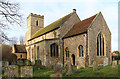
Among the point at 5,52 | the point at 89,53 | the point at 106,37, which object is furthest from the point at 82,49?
the point at 5,52

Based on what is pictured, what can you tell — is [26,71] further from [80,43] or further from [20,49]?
[20,49]

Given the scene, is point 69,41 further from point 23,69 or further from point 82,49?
point 23,69

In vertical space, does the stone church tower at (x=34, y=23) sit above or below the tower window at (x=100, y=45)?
above

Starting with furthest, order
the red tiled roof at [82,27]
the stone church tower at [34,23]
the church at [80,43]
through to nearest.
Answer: the stone church tower at [34,23]
the red tiled roof at [82,27]
the church at [80,43]

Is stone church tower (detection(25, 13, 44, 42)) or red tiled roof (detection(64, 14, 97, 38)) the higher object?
stone church tower (detection(25, 13, 44, 42))

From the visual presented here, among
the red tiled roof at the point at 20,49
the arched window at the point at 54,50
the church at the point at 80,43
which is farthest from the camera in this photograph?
the red tiled roof at the point at 20,49

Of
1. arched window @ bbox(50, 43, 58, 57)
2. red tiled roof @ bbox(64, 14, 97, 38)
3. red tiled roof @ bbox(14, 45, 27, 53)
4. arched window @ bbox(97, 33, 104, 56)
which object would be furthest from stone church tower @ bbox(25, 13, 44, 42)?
arched window @ bbox(97, 33, 104, 56)

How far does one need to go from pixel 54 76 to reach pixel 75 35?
1290 centimetres

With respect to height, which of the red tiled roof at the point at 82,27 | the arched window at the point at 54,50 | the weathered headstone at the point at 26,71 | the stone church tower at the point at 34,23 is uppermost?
the stone church tower at the point at 34,23

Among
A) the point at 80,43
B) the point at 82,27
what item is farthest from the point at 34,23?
the point at 80,43

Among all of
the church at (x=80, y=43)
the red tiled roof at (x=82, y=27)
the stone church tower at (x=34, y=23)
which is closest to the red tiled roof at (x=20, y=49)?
the stone church tower at (x=34, y=23)

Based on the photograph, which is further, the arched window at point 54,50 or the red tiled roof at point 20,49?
the red tiled roof at point 20,49

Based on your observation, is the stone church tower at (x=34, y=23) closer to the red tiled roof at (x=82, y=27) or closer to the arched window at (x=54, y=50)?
the arched window at (x=54, y=50)

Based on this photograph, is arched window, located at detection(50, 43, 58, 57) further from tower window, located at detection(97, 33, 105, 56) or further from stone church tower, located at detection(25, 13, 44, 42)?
stone church tower, located at detection(25, 13, 44, 42)
